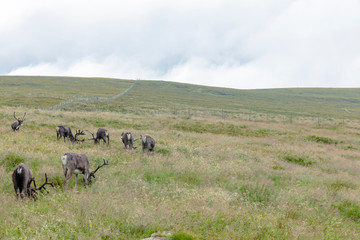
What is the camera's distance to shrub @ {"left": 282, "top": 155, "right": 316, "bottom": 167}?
18.6m

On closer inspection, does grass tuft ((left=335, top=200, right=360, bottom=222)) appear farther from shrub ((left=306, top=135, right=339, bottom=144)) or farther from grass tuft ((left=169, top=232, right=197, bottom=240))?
shrub ((left=306, top=135, right=339, bottom=144))

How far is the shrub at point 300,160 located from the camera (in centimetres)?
1856

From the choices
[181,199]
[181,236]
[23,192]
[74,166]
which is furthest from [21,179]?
[181,236]

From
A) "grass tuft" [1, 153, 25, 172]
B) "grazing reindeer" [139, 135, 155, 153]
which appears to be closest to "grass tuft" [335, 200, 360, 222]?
"grazing reindeer" [139, 135, 155, 153]

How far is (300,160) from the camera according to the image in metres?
19.1

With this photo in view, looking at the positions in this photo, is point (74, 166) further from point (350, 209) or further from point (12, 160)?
point (350, 209)

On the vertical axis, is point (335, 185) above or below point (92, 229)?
below

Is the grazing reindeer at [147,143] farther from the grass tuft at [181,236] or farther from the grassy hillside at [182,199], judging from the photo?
the grass tuft at [181,236]

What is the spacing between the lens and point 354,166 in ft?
60.9

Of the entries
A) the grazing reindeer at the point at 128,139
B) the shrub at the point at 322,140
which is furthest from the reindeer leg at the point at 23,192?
the shrub at the point at 322,140

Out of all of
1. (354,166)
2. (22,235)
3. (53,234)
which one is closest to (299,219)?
(53,234)

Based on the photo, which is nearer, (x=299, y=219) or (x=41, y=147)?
(x=299, y=219)

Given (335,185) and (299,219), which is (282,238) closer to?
(299,219)

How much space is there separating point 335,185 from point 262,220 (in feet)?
26.8
